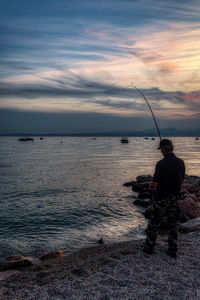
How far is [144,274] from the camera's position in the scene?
5.12 meters

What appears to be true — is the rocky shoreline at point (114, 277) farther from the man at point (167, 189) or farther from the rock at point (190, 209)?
the rock at point (190, 209)

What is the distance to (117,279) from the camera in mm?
4953

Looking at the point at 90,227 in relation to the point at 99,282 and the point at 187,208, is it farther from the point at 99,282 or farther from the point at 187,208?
the point at 99,282

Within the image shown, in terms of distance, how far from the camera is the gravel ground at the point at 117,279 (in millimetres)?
4418

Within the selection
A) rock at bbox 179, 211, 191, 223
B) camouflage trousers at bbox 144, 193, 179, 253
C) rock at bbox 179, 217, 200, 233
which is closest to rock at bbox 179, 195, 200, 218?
rock at bbox 179, 211, 191, 223

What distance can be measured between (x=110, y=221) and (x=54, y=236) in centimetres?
300

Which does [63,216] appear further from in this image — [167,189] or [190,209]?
[167,189]

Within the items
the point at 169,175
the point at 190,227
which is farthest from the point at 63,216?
the point at 169,175

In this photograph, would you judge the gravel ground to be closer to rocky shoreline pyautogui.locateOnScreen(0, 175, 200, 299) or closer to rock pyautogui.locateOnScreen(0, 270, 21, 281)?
rocky shoreline pyautogui.locateOnScreen(0, 175, 200, 299)

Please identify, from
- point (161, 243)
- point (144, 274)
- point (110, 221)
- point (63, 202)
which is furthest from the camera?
point (63, 202)

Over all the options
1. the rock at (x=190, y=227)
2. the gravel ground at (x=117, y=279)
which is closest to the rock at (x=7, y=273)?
the gravel ground at (x=117, y=279)

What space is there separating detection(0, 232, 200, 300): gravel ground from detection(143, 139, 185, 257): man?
1.98ft

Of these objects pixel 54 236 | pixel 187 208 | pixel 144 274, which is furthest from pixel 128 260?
pixel 187 208

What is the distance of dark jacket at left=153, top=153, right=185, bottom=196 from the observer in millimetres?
5734
